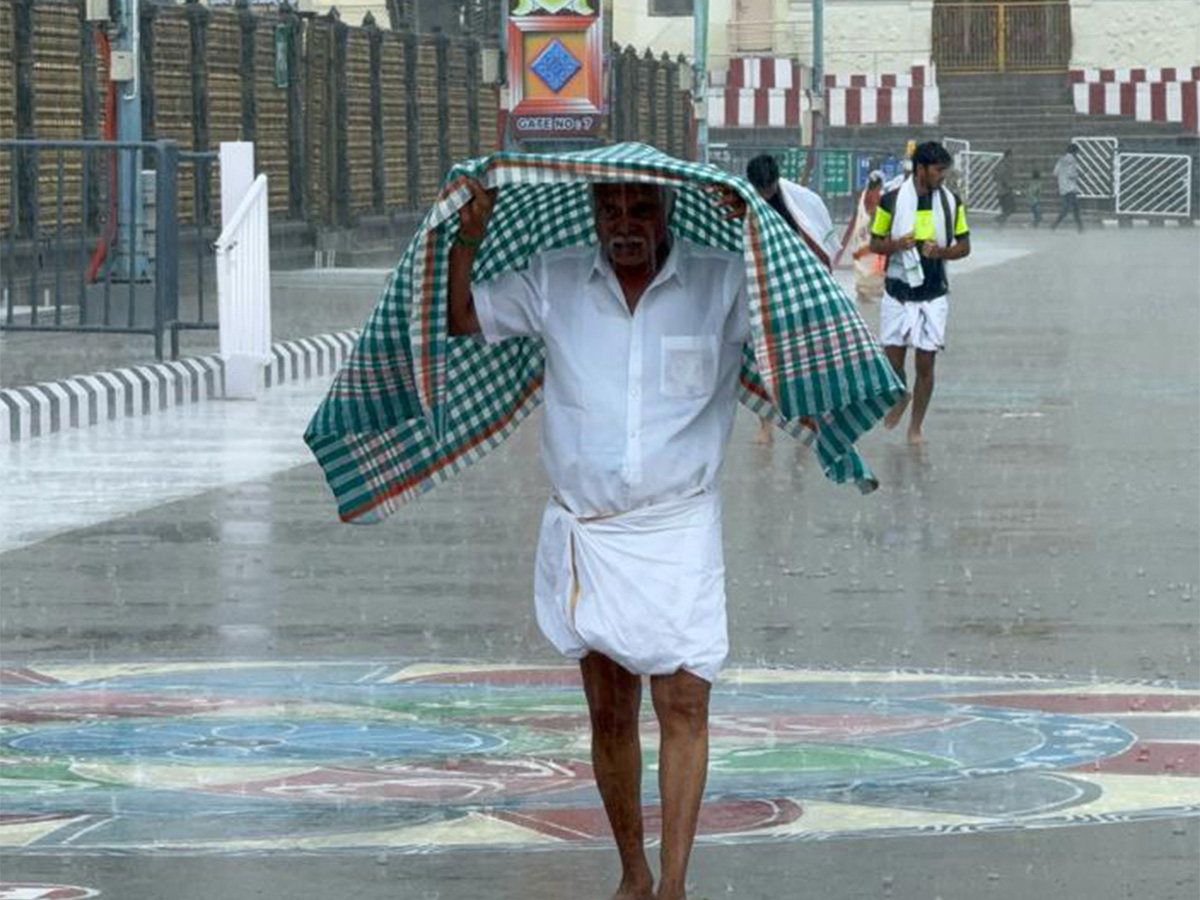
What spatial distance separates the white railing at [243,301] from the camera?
2147 centimetres

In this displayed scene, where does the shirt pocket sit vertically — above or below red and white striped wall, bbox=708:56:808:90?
below

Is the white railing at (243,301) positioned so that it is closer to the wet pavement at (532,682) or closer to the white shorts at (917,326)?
the wet pavement at (532,682)

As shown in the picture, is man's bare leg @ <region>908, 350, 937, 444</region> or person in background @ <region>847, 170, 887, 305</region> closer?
man's bare leg @ <region>908, 350, 937, 444</region>

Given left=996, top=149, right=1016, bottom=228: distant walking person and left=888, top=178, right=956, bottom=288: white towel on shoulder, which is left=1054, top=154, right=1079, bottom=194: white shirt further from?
left=888, top=178, right=956, bottom=288: white towel on shoulder

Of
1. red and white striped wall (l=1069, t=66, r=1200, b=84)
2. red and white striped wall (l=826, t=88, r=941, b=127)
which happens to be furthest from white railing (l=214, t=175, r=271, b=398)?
red and white striped wall (l=1069, t=66, r=1200, b=84)

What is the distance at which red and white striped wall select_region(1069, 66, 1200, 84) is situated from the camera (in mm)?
74125

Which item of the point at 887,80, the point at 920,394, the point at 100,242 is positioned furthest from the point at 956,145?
the point at 920,394

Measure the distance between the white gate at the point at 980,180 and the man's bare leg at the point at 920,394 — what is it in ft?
170

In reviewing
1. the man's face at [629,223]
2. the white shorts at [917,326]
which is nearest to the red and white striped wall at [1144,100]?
the white shorts at [917,326]

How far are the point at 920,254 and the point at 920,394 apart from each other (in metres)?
0.86

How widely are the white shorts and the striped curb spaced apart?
11.4ft

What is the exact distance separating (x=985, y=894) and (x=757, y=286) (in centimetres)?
136

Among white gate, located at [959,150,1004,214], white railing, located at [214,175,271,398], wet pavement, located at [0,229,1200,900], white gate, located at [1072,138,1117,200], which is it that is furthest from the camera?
white gate, located at [959,150,1004,214]

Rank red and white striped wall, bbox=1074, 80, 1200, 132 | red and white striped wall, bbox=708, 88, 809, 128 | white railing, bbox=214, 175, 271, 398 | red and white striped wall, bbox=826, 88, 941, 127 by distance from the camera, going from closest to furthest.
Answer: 1. white railing, bbox=214, 175, 271, 398
2. red and white striped wall, bbox=1074, 80, 1200, 132
3. red and white striped wall, bbox=826, 88, 941, 127
4. red and white striped wall, bbox=708, 88, 809, 128
